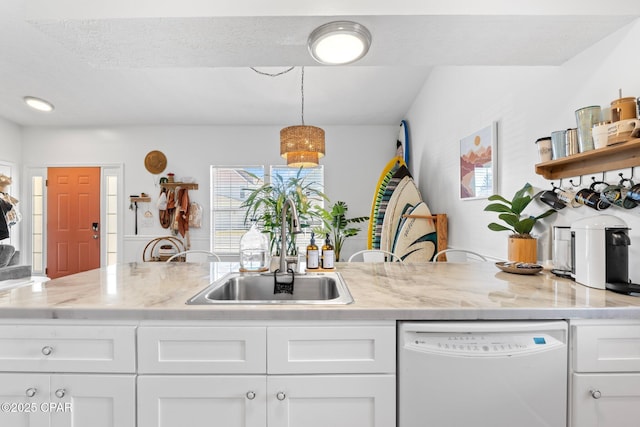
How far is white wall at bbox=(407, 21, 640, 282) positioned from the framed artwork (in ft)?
0.17

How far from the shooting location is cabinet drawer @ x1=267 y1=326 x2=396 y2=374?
0.99 metres

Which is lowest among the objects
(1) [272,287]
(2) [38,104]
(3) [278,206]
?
(1) [272,287]

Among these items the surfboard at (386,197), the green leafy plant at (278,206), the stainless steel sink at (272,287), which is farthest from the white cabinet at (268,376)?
the surfboard at (386,197)

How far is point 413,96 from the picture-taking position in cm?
395

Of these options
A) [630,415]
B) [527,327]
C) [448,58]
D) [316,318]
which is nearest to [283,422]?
[316,318]

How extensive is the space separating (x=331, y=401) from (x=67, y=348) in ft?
2.97

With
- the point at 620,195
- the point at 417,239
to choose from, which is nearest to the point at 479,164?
the point at 417,239

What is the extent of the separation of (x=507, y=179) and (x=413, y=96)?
88.4 inches

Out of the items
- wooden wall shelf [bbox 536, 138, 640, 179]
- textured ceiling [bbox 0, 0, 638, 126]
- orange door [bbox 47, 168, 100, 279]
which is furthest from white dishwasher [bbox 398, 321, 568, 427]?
orange door [bbox 47, 168, 100, 279]

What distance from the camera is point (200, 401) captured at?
0.99m

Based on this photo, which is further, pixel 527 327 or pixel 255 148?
pixel 255 148

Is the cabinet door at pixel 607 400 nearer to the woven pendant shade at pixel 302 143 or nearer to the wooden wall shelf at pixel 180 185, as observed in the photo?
the woven pendant shade at pixel 302 143

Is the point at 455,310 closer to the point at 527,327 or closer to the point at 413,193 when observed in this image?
the point at 527,327

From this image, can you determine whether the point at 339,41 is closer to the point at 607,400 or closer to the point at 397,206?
the point at 607,400
